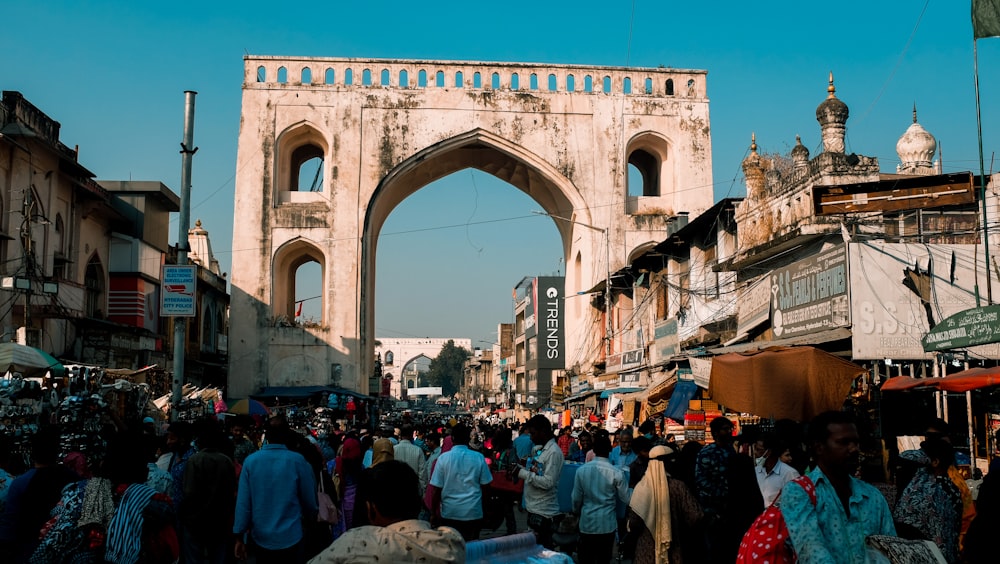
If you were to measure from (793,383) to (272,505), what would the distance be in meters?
4.44

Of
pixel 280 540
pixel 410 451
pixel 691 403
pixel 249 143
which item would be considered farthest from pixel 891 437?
pixel 249 143

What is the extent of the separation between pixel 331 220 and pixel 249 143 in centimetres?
308

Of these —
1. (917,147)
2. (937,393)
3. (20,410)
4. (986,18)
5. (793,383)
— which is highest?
(917,147)

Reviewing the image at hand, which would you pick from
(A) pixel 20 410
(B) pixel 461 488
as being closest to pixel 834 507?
(B) pixel 461 488

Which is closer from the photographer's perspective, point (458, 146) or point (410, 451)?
point (410, 451)

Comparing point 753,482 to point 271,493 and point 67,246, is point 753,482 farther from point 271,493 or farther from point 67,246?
point 67,246

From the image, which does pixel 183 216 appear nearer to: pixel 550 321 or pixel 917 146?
pixel 917 146

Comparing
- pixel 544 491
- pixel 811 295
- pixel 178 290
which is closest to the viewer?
pixel 544 491

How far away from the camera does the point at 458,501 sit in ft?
20.9

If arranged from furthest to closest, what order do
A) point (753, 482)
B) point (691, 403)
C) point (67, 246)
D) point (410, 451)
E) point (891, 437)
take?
point (67, 246) → point (691, 403) → point (891, 437) → point (410, 451) → point (753, 482)

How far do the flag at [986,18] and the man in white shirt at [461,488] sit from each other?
751 cm

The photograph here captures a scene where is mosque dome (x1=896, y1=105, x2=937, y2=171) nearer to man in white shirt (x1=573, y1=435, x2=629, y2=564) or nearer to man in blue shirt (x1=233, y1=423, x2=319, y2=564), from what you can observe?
man in white shirt (x1=573, y1=435, x2=629, y2=564)

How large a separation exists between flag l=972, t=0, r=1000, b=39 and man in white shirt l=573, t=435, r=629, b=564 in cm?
704

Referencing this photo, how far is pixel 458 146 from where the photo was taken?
92.8 ft
